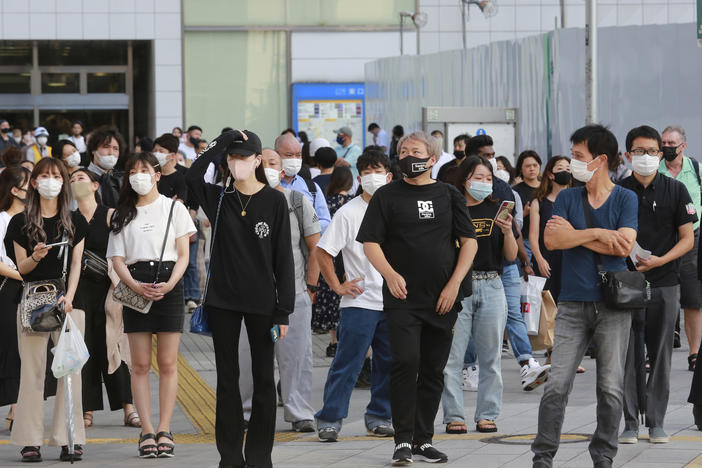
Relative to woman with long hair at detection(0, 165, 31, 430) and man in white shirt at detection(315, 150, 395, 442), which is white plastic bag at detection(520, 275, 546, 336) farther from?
woman with long hair at detection(0, 165, 31, 430)

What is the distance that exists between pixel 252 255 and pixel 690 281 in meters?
5.22

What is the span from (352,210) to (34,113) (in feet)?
79.0

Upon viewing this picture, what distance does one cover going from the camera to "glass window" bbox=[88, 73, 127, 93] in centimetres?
3209

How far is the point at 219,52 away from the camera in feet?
104

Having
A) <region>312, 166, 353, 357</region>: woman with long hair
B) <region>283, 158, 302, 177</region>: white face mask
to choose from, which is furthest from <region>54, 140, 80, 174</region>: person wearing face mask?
<region>283, 158, 302, 177</region>: white face mask

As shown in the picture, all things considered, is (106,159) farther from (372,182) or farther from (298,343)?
(372,182)

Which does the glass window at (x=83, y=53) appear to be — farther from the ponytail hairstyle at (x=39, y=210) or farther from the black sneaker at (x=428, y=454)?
the black sneaker at (x=428, y=454)

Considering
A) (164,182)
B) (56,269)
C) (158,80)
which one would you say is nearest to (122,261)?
(56,269)

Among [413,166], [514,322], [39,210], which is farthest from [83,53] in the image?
[413,166]

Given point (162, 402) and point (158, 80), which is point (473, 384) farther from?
point (158, 80)

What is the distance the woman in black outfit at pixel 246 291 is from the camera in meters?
7.39

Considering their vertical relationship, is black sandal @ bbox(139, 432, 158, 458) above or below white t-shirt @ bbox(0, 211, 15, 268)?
below

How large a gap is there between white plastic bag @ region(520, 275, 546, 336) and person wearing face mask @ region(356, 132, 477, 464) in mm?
3678

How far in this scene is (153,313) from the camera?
8.53m
